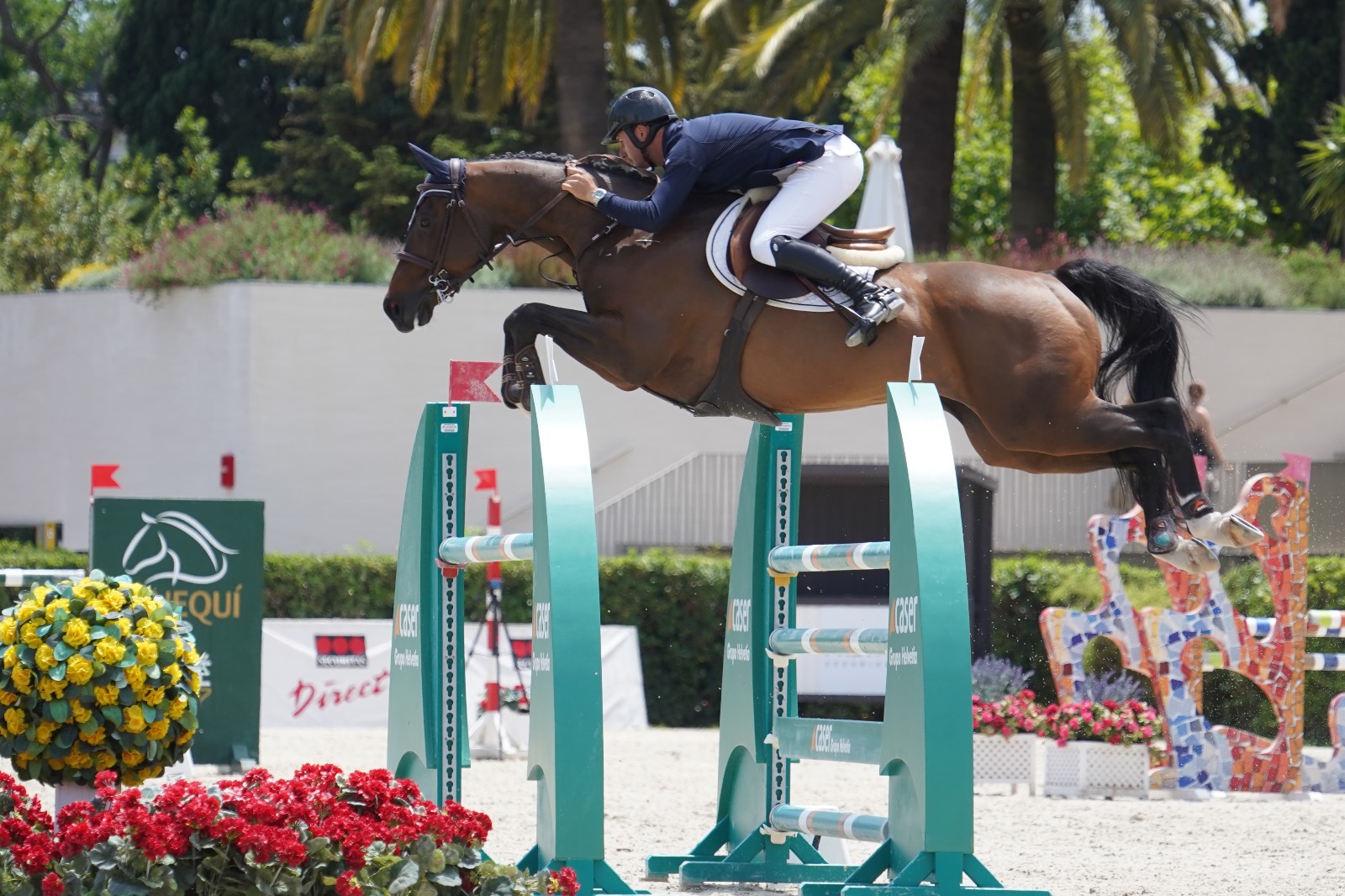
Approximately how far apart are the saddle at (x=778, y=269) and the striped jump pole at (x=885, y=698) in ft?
2.54

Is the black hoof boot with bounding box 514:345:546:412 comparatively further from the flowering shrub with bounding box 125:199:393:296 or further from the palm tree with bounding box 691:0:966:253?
the flowering shrub with bounding box 125:199:393:296

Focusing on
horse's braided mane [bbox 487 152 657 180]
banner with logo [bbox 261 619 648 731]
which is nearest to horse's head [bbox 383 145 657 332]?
horse's braided mane [bbox 487 152 657 180]

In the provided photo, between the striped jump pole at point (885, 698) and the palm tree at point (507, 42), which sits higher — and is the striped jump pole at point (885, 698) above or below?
below

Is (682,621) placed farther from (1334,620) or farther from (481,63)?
(481,63)

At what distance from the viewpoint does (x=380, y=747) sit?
34.6ft

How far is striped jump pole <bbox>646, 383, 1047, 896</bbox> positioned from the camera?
4273 mm

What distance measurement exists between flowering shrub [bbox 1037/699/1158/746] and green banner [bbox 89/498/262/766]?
15.1 feet

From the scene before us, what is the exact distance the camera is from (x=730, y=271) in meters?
5.38

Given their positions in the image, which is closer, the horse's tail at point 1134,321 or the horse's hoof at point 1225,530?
the horse's hoof at point 1225,530

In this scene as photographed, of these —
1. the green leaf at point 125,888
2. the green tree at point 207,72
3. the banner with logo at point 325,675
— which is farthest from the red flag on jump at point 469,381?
the green tree at point 207,72

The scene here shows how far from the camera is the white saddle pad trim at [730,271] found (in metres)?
5.32

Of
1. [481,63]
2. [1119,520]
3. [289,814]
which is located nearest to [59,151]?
[481,63]

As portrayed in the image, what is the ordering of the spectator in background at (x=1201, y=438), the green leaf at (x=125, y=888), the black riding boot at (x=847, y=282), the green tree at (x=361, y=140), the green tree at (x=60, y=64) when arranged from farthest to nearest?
the green tree at (x=60, y=64) < the green tree at (x=361, y=140) < the spectator in background at (x=1201, y=438) < the black riding boot at (x=847, y=282) < the green leaf at (x=125, y=888)

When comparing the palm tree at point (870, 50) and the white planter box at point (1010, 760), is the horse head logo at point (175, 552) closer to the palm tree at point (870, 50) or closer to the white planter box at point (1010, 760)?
the white planter box at point (1010, 760)
